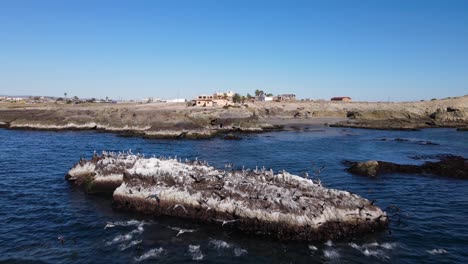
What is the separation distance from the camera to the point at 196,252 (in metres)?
21.1

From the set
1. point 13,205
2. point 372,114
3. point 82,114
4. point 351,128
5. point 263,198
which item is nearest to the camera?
point 263,198

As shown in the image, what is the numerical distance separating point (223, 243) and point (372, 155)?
137ft

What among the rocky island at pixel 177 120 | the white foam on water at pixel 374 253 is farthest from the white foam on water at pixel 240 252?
the rocky island at pixel 177 120

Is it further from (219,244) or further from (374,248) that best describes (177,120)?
(374,248)

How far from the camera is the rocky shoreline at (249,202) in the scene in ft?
74.7

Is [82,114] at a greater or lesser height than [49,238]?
greater

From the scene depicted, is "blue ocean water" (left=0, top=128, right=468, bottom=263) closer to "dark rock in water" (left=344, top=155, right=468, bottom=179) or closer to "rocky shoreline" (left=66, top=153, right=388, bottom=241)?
"rocky shoreline" (left=66, top=153, right=388, bottom=241)

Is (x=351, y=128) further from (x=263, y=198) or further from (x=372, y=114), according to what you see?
(x=263, y=198)

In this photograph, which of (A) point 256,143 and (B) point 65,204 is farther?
(A) point 256,143

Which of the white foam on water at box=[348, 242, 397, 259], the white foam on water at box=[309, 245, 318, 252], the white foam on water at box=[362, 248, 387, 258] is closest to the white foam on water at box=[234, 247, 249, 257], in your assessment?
the white foam on water at box=[309, 245, 318, 252]

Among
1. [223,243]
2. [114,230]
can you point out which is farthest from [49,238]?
[223,243]

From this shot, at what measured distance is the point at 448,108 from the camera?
129m

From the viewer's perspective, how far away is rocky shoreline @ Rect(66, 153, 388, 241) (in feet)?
74.7

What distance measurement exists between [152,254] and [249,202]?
302 inches
